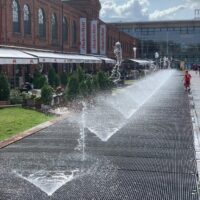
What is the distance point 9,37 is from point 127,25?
256 ft

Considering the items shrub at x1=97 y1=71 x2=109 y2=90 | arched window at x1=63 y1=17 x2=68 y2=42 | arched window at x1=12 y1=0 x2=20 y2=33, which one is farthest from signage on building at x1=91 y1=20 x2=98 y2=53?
shrub at x1=97 y1=71 x2=109 y2=90

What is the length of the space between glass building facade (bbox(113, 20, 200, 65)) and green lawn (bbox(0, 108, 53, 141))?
90.4 meters

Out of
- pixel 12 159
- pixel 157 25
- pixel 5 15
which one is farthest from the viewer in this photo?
pixel 157 25

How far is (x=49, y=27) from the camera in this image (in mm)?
39969

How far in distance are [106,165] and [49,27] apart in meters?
32.1

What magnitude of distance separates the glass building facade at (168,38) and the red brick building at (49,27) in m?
45.3

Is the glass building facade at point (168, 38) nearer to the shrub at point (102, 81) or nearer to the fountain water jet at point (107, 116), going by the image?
the shrub at point (102, 81)

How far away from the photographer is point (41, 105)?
1847cm

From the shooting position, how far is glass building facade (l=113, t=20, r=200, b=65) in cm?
10588

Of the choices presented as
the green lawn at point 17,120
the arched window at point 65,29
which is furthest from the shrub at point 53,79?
the arched window at point 65,29

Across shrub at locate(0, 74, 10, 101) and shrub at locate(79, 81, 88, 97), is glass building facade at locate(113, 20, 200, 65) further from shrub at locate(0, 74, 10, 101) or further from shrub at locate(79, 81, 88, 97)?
shrub at locate(0, 74, 10, 101)

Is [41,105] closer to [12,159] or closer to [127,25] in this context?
[12,159]

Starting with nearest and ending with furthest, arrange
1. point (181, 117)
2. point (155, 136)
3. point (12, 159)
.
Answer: point (12, 159), point (155, 136), point (181, 117)

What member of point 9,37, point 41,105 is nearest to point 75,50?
point 9,37
